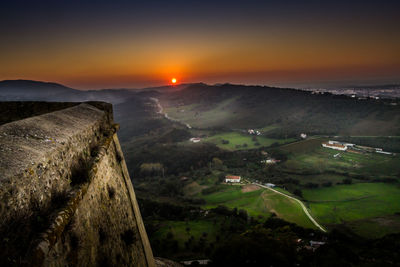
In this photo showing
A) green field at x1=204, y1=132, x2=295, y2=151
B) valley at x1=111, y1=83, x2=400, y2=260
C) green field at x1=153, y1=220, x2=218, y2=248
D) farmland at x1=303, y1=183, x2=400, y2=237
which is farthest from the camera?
green field at x1=204, y1=132, x2=295, y2=151

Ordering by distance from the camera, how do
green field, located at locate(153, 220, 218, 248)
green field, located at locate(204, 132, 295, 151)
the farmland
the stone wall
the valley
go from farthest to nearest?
green field, located at locate(204, 132, 295, 151) → the farmland → the valley → green field, located at locate(153, 220, 218, 248) → the stone wall

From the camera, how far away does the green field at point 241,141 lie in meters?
124

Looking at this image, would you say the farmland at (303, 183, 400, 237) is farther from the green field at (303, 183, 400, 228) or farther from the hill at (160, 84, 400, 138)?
the hill at (160, 84, 400, 138)

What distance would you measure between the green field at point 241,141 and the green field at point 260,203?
152ft

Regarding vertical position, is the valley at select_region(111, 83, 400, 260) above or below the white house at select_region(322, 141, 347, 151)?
below

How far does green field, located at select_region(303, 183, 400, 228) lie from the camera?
55250mm

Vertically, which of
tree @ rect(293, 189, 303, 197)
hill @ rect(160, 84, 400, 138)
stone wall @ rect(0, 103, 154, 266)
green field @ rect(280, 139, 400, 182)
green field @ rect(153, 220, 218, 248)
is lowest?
tree @ rect(293, 189, 303, 197)

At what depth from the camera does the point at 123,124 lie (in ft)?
633

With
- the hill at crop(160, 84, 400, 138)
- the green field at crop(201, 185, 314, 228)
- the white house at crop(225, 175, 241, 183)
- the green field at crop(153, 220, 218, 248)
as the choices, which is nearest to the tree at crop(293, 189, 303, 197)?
the green field at crop(201, 185, 314, 228)

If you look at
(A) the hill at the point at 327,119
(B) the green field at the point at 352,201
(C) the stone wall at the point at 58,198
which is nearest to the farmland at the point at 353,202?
(B) the green field at the point at 352,201

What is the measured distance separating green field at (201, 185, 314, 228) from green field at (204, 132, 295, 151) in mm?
46408

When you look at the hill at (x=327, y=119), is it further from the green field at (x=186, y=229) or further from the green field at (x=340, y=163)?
the green field at (x=186, y=229)

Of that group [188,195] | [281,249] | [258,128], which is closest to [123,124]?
[258,128]

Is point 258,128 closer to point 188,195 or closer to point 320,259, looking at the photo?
point 188,195
